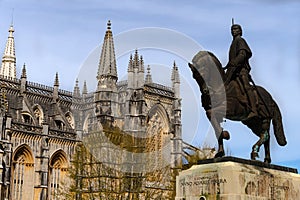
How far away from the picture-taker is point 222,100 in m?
9.70

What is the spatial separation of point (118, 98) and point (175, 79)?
328 inches

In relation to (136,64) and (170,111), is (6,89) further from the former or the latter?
(170,111)

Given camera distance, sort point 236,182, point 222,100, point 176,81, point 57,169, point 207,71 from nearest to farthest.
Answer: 1. point 236,182
2. point 222,100
3. point 207,71
4. point 57,169
5. point 176,81

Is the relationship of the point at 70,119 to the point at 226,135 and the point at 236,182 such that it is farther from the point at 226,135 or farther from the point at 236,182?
the point at 236,182

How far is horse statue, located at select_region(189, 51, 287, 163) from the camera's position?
967 centimetres

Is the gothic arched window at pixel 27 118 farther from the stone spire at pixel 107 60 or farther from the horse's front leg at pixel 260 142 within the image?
the horse's front leg at pixel 260 142

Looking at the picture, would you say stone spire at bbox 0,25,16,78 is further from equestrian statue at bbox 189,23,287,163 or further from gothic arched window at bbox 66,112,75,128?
equestrian statue at bbox 189,23,287,163

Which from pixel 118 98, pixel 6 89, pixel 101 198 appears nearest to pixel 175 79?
pixel 118 98

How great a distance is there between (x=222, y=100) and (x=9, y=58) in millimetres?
61783

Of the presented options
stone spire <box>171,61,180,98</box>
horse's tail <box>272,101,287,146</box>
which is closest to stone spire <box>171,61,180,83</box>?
stone spire <box>171,61,180,98</box>

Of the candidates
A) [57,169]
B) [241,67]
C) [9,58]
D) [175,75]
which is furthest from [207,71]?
[9,58]

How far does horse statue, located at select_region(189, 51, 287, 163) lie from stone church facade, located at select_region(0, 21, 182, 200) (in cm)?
2078

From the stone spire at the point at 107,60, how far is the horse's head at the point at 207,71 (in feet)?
139

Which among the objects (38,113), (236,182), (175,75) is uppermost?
(175,75)
